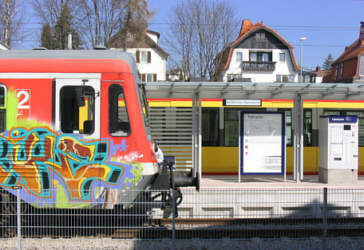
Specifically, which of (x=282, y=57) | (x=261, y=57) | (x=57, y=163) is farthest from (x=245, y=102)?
(x=282, y=57)

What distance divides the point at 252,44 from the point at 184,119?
33.4 meters

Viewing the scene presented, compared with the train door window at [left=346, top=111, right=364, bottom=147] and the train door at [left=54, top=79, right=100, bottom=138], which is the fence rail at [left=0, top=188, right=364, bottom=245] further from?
the train door window at [left=346, top=111, right=364, bottom=147]

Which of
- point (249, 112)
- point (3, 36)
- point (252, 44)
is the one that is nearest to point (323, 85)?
point (249, 112)

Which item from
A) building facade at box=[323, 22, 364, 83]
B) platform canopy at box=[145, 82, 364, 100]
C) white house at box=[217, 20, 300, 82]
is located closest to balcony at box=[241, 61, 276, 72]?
white house at box=[217, 20, 300, 82]

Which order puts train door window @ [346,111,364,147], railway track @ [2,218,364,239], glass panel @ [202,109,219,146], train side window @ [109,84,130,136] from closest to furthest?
train side window @ [109,84,130,136], railway track @ [2,218,364,239], glass panel @ [202,109,219,146], train door window @ [346,111,364,147]

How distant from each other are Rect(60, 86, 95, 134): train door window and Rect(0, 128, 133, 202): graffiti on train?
0.17 m

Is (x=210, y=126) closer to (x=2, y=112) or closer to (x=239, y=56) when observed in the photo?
(x=2, y=112)

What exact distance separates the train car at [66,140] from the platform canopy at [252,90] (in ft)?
12.1

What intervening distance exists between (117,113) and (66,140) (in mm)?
973

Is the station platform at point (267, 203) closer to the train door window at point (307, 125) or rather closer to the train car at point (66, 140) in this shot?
the train car at point (66, 140)

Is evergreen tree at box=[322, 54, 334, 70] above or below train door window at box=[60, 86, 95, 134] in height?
above

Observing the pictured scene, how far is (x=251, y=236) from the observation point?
23.7ft

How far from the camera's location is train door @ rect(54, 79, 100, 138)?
6.74 meters

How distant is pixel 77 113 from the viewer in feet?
22.2
